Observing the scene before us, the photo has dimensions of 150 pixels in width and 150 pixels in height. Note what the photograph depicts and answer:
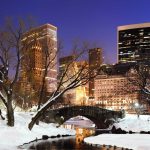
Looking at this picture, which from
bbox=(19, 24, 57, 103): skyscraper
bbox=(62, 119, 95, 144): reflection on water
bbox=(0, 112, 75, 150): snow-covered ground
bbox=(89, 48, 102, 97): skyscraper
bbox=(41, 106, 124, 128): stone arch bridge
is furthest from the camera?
bbox=(41, 106, 124, 128): stone arch bridge

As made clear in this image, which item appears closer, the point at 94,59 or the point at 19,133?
the point at 19,133

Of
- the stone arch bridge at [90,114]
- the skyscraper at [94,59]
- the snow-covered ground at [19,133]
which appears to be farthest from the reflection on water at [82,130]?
the skyscraper at [94,59]

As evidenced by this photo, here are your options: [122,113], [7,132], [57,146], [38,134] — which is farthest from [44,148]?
[122,113]

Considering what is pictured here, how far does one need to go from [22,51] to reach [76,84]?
7616mm

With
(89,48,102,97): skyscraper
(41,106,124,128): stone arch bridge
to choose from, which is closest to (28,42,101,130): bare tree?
(89,48,102,97): skyscraper

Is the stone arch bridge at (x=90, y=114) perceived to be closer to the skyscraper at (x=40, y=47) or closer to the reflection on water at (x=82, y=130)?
the reflection on water at (x=82, y=130)

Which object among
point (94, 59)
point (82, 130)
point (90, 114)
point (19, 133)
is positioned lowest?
point (82, 130)

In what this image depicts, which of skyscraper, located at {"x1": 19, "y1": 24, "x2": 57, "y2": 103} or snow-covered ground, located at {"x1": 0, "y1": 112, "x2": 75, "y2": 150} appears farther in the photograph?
skyscraper, located at {"x1": 19, "y1": 24, "x2": 57, "y2": 103}

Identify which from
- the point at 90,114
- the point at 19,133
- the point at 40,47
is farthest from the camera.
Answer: the point at 90,114

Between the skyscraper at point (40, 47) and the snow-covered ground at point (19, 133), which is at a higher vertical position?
the skyscraper at point (40, 47)

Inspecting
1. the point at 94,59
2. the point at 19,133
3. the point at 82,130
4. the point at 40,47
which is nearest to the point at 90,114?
the point at 82,130

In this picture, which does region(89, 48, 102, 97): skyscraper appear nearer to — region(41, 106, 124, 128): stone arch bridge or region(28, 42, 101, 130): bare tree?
region(28, 42, 101, 130): bare tree

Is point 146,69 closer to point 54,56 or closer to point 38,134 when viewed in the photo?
point 54,56

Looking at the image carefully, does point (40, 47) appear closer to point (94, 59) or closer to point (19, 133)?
point (94, 59)
